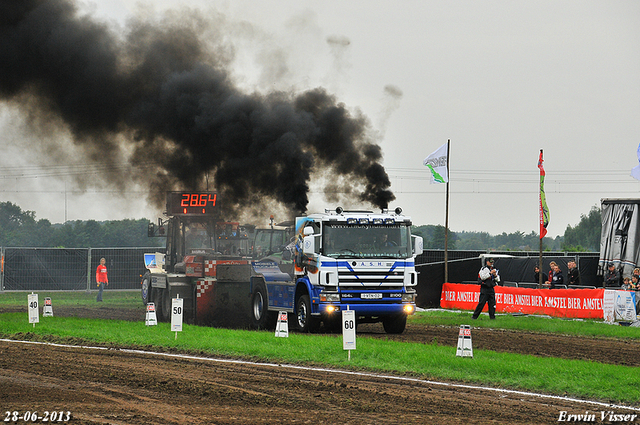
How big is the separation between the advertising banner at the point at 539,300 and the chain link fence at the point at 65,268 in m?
17.6

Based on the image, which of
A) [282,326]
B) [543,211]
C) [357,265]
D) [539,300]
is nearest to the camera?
[282,326]

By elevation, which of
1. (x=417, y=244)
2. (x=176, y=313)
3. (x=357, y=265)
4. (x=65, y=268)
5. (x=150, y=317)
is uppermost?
(x=417, y=244)

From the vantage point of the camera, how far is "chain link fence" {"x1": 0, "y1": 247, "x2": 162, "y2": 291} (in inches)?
1473

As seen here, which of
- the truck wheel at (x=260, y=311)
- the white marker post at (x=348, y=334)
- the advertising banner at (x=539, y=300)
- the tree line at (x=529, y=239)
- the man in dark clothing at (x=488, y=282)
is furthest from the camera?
the tree line at (x=529, y=239)

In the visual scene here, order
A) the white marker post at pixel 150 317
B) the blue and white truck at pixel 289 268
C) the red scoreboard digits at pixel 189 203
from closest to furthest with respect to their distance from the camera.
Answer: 1. the blue and white truck at pixel 289 268
2. the white marker post at pixel 150 317
3. the red scoreboard digits at pixel 189 203

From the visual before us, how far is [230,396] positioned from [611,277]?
770 inches

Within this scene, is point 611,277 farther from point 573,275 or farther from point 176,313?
point 176,313

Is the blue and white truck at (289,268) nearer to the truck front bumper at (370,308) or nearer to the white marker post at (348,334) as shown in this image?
the truck front bumper at (370,308)

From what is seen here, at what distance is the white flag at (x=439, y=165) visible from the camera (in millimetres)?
29156

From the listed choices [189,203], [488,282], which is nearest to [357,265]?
[488,282]

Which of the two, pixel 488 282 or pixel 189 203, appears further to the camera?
pixel 189 203

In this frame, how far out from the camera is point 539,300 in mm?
24219

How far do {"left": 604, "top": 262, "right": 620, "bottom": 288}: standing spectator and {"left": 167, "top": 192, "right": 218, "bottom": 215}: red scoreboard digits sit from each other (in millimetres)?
13954

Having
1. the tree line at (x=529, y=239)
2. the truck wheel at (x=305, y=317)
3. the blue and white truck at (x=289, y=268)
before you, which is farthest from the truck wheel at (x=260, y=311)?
the tree line at (x=529, y=239)
